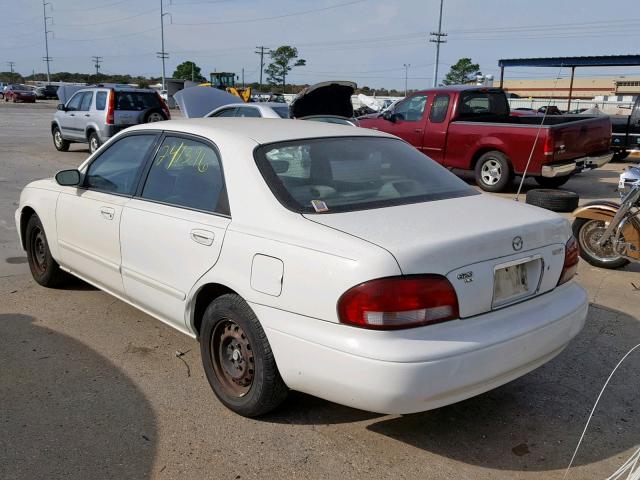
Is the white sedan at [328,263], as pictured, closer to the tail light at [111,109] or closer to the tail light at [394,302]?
the tail light at [394,302]

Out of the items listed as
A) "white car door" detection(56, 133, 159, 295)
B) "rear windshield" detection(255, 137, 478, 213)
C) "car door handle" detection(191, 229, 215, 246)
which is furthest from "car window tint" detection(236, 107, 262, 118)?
"car door handle" detection(191, 229, 215, 246)

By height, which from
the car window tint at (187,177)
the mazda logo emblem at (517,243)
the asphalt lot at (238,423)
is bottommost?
the asphalt lot at (238,423)

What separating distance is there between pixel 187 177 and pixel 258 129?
0.53 metres

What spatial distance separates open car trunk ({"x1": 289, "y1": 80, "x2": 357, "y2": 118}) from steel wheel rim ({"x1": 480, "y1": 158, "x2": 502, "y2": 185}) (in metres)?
3.21

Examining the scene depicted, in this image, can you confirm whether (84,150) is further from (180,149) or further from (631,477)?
(631,477)

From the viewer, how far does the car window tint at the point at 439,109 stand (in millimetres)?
11539

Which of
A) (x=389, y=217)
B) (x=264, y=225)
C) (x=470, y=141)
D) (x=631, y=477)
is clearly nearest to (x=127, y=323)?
(x=264, y=225)

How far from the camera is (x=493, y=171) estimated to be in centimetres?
1094

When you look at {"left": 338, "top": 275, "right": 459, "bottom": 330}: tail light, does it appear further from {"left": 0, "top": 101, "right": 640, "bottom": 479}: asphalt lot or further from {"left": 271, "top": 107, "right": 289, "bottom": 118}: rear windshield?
{"left": 271, "top": 107, "right": 289, "bottom": 118}: rear windshield

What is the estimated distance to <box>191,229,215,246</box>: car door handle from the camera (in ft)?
10.4

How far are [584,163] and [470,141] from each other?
6.71ft

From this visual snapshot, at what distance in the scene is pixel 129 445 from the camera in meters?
2.91

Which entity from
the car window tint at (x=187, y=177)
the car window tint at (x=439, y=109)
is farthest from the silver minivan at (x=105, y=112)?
the car window tint at (x=187, y=177)

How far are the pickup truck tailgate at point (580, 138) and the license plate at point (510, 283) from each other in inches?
305
